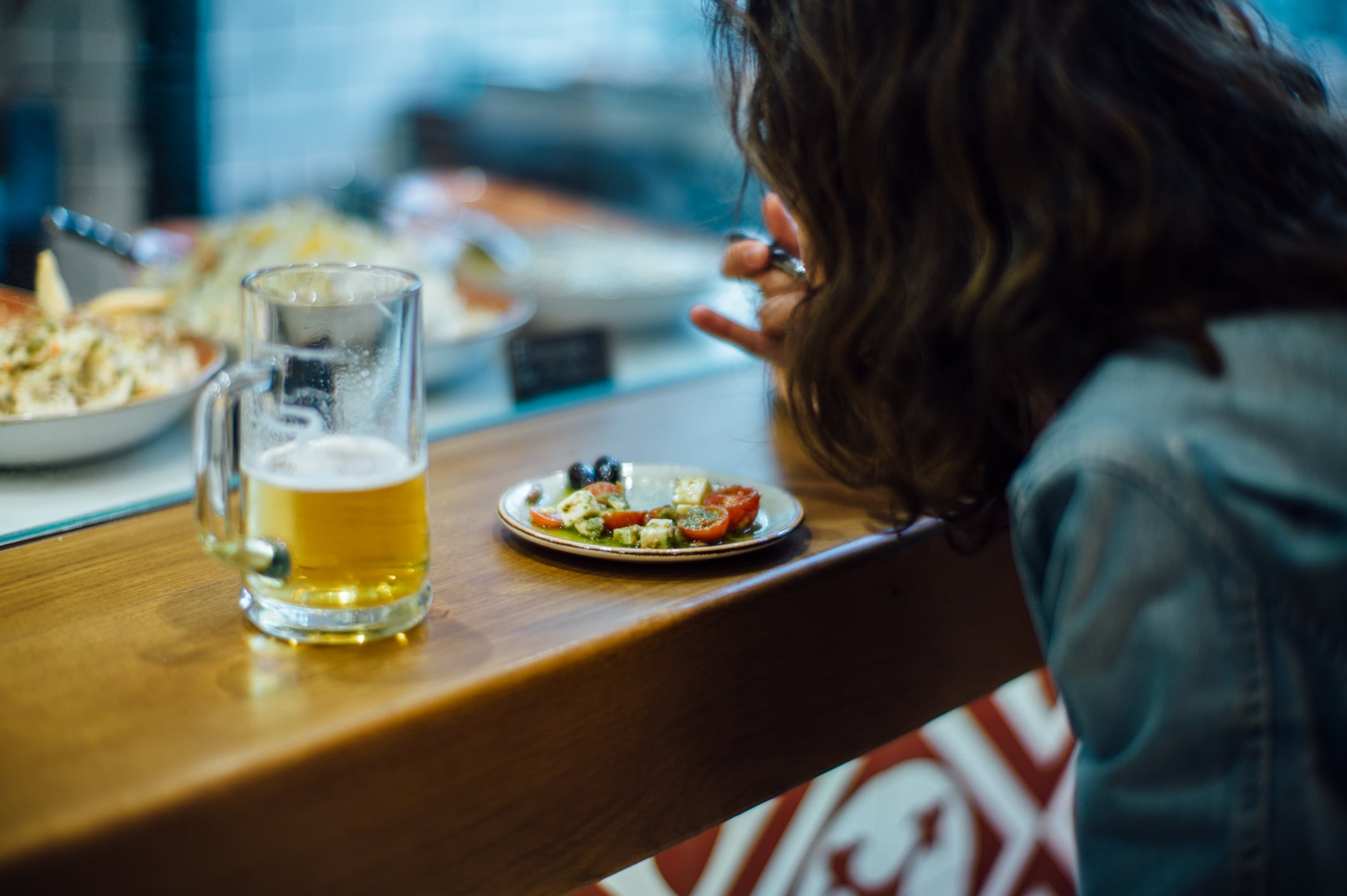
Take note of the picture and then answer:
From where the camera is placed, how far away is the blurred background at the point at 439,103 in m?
1.73

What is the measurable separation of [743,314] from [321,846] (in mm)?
1099

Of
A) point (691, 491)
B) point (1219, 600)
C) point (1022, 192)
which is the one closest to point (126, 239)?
point (691, 491)

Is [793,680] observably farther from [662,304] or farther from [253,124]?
[253,124]

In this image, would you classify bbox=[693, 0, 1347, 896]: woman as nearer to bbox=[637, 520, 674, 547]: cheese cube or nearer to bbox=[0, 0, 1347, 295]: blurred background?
bbox=[637, 520, 674, 547]: cheese cube

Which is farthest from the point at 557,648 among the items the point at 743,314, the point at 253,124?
the point at 253,124

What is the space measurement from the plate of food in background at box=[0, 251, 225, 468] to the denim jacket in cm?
89

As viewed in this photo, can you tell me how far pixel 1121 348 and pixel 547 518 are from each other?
1.61 feet

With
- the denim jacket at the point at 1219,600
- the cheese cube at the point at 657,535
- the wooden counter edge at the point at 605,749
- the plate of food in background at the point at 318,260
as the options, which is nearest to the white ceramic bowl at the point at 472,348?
the plate of food in background at the point at 318,260

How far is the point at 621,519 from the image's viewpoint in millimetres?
955

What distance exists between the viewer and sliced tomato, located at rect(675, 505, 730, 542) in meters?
0.93

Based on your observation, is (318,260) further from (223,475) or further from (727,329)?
(223,475)

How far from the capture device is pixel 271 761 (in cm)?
67

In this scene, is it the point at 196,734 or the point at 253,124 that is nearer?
the point at 196,734

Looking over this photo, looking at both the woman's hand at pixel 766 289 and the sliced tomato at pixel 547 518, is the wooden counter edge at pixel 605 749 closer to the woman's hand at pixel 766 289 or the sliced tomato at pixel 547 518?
the sliced tomato at pixel 547 518
